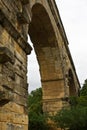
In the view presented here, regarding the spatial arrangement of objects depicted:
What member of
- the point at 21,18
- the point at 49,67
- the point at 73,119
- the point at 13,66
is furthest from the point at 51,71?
the point at 13,66

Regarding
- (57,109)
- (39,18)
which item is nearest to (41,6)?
(39,18)

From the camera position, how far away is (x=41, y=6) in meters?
11.0

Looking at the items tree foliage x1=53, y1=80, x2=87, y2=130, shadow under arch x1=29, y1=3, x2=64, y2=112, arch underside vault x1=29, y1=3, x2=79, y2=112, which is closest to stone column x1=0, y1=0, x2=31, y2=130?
tree foliage x1=53, y1=80, x2=87, y2=130

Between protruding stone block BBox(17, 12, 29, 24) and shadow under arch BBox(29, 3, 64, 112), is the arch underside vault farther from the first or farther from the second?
protruding stone block BBox(17, 12, 29, 24)

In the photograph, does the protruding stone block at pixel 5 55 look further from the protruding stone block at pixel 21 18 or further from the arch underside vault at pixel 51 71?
the arch underside vault at pixel 51 71

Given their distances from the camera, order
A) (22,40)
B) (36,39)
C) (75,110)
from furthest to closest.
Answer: (36,39) → (75,110) → (22,40)

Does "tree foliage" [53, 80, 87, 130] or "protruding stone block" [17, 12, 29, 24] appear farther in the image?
"tree foliage" [53, 80, 87, 130]

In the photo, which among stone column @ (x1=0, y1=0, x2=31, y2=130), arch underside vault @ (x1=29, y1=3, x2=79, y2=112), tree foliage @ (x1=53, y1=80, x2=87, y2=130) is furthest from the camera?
arch underside vault @ (x1=29, y1=3, x2=79, y2=112)

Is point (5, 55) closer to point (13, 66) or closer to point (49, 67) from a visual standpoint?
point (13, 66)

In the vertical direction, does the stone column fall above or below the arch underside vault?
below

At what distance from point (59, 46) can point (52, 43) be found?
0.66 meters

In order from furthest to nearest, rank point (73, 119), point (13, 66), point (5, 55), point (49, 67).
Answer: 1. point (49, 67)
2. point (73, 119)
3. point (13, 66)
4. point (5, 55)

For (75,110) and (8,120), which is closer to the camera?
(8,120)

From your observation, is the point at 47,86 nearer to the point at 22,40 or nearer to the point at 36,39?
the point at 36,39
